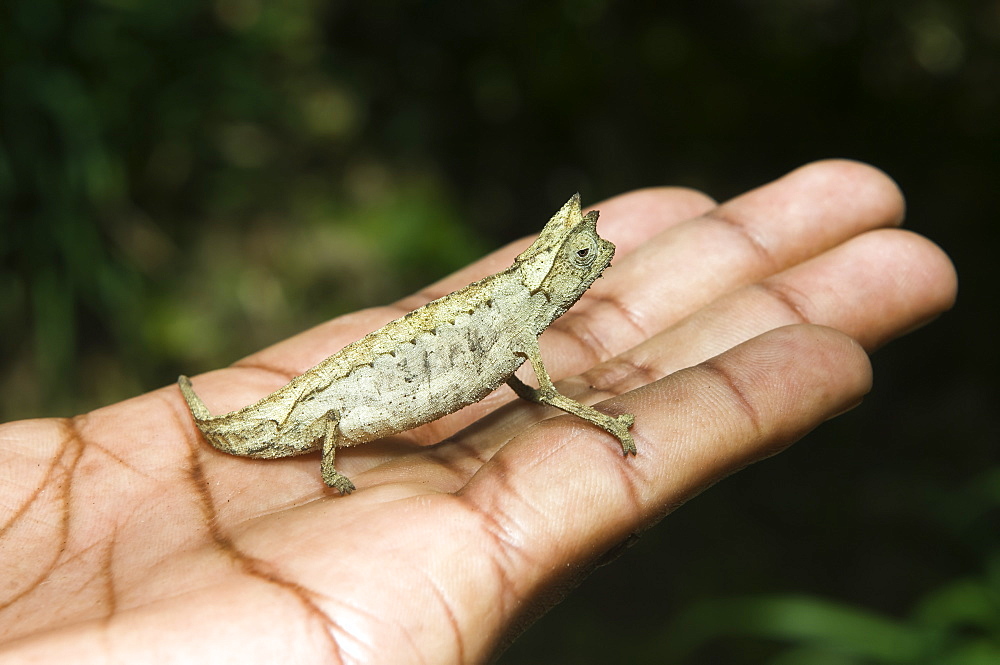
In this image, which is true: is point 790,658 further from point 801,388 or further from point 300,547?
point 300,547

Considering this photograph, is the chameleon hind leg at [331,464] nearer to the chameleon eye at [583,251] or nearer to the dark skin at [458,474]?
the dark skin at [458,474]

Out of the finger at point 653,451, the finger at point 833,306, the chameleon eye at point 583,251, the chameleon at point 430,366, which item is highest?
the chameleon eye at point 583,251

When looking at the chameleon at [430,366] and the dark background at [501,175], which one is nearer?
the chameleon at [430,366]

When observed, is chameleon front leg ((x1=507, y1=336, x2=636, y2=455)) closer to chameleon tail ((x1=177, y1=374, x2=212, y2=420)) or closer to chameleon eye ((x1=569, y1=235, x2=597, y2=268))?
chameleon eye ((x1=569, y1=235, x2=597, y2=268))

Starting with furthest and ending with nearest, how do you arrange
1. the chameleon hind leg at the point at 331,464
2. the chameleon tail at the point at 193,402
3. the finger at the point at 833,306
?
1. the finger at the point at 833,306
2. the chameleon tail at the point at 193,402
3. the chameleon hind leg at the point at 331,464

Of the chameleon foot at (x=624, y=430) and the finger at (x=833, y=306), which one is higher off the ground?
the finger at (x=833, y=306)

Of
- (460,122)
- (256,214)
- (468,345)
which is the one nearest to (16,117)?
(256,214)

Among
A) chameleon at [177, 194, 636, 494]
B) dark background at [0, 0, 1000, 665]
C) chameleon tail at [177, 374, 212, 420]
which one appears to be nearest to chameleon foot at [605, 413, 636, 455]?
chameleon at [177, 194, 636, 494]

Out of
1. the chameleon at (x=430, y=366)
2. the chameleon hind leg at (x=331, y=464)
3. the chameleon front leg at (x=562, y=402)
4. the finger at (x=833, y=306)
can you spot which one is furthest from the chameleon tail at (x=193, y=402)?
the finger at (x=833, y=306)
